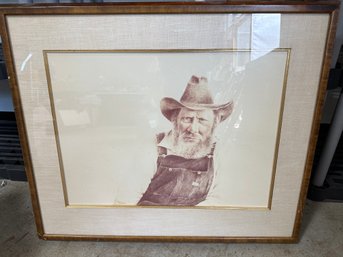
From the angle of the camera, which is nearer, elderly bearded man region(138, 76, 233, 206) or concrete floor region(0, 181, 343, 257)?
elderly bearded man region(138, 76, 233, 206)

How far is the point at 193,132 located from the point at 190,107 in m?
0.05

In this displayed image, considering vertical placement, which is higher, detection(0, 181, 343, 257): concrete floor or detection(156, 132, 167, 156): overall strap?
detection(156, 132, 167, 156): overall strap

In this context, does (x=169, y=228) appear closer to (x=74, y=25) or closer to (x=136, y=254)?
(x=136, y=254)

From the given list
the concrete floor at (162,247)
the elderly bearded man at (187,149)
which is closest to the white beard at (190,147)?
the elderly bearded man at (187,149)

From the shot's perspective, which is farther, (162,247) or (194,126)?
(162,247)

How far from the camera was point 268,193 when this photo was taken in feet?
2.03

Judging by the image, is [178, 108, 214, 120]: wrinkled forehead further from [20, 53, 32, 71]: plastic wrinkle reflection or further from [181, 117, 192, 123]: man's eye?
[20, 53, 32, 71]: plastic wrinkle reflection

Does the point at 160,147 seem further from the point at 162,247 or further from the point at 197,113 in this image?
the point at 162,247

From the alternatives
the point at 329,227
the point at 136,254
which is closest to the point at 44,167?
the point at 136,254

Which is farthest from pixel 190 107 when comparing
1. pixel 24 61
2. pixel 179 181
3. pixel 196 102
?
pixel 24 61

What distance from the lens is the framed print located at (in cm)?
50

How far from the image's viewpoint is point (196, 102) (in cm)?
54

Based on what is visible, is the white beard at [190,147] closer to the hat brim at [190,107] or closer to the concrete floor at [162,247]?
the hat brim at [190,107]

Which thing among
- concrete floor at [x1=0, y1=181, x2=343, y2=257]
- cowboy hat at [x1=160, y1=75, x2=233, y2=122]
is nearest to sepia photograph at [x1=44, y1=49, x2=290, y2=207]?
cowboy hat at [x1=160, y1=75, x2=233, y2=122]
